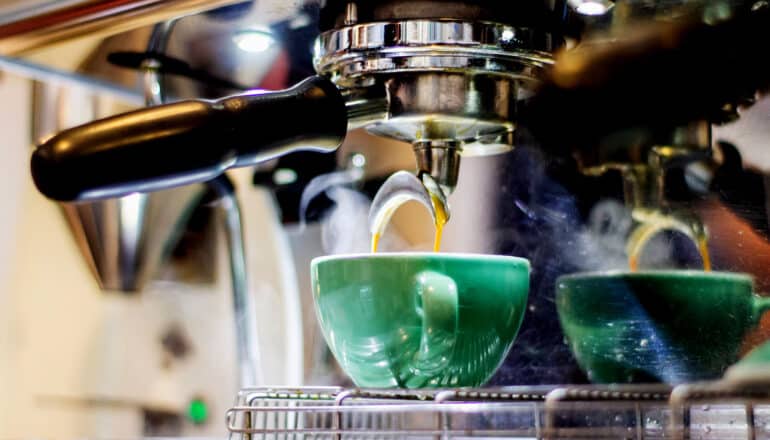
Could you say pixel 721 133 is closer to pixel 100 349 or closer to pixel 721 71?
pixel 721 71

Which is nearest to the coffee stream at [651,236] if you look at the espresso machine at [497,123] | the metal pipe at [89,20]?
the espresso machine at [497,123]

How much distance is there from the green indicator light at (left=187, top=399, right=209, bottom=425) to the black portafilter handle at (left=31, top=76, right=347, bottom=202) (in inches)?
14.5

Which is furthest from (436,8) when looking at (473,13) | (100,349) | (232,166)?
(100,349)

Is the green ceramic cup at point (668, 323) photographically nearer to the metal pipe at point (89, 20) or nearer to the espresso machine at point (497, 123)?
the espresso machine at point (497, 123)

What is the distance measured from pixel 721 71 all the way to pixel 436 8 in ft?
0.51

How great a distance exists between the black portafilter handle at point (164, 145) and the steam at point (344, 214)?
0.76 feet

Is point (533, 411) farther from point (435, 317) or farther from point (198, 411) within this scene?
point (198, 411)

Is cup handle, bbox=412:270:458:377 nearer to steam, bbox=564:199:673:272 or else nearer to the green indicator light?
steam, bbox=564:199:673:272

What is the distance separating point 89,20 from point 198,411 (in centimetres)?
34

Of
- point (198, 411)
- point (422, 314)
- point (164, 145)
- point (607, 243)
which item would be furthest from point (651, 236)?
point (198, 411)

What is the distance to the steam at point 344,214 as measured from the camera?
0.71 m

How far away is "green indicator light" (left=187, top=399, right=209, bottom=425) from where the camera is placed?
0.79 meters

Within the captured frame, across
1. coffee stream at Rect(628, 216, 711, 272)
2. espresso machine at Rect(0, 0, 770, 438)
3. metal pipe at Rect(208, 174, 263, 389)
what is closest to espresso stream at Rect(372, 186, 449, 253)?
espresso machine at Rect(0, 0, 770, 438)

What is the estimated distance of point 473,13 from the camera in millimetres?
482
